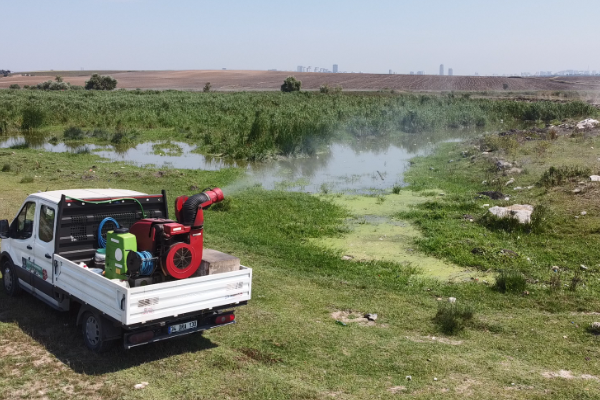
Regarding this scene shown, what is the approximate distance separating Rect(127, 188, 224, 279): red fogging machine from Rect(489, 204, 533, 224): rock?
915 cm

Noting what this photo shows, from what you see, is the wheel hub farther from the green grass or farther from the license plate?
the green grass

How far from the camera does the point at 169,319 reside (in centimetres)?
659

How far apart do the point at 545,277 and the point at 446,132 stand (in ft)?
107

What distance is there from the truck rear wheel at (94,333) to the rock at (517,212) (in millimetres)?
10274

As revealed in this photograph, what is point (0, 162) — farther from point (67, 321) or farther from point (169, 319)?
point (169, 319)

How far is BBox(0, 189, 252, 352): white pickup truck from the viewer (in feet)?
21.1

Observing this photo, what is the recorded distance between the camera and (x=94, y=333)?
687cm

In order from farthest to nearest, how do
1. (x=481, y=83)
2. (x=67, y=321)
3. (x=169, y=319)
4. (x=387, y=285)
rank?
1. (x=481, y=83)
2. (x=387, y=285)
3. (x=67, y=321)
4. (x=169, y=319)

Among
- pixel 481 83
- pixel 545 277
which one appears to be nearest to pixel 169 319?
pixel 545 277

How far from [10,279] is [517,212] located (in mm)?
11024

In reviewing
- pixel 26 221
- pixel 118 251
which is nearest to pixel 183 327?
pixel 118 251

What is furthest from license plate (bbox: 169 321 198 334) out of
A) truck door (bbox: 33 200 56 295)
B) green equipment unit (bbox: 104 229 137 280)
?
truck door (bbox: 33 200 56 295)

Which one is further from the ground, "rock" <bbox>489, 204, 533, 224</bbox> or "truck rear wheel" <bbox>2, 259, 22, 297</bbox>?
"rock" <bbox>489, 204, 533, 224</bbox>

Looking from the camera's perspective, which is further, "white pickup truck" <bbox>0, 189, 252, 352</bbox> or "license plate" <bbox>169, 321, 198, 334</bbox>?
"license plate" <bbox>169, 321, 198, 334</bbox>
